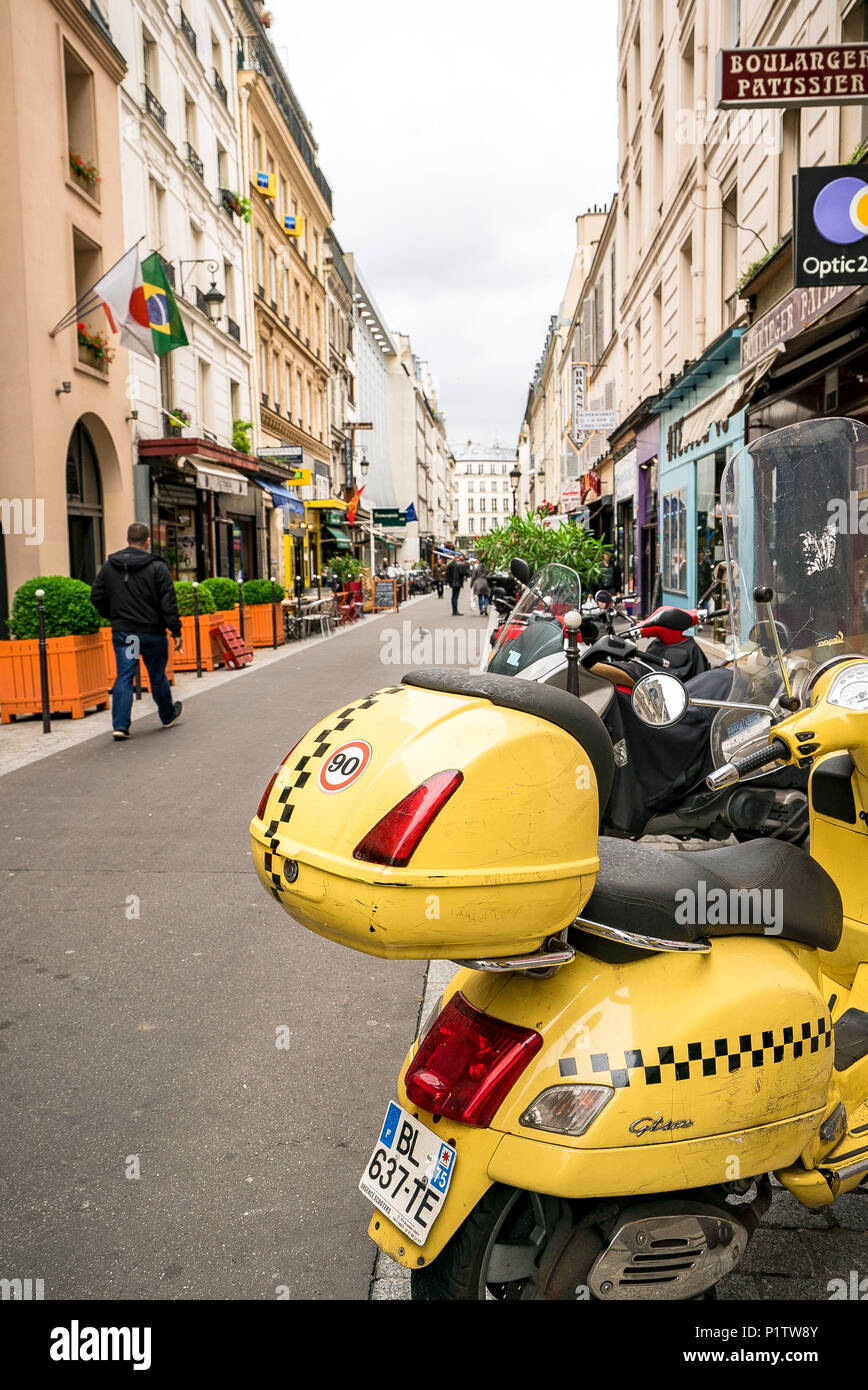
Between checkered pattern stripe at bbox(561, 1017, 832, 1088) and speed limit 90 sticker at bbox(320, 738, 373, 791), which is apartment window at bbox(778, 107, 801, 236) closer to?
checkered pattern stripe at bbox(561, 1017, 832, 1088)

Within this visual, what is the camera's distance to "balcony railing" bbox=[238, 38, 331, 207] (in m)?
26.8

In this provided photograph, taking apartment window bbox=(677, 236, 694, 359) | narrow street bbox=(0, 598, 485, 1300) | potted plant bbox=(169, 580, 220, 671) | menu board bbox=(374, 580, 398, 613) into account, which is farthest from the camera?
menu board bbox=(374, 580, 398, 613)

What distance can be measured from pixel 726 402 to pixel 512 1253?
38.5 ft

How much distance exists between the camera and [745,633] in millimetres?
2664

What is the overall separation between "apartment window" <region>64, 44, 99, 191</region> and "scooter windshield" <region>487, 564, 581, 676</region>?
13.9 meters

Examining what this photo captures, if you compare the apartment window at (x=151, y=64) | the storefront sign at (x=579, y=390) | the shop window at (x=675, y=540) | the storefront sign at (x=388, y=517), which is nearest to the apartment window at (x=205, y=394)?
the apartment window at (x=151, y=64)

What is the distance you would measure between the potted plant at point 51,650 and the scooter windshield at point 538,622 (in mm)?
5247

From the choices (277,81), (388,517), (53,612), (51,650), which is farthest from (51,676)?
(388,517)

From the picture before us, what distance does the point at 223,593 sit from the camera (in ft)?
53.7

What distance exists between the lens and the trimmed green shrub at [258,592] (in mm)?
18625

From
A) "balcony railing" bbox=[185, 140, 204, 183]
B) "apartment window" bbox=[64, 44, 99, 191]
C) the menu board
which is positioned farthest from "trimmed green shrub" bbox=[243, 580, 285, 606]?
the menu board

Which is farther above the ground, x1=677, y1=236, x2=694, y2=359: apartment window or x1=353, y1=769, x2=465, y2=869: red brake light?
x1=677, y1=236, x2=694, y2=359: apartment window

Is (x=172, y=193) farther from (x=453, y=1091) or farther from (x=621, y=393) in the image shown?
(x=453, y=1091)

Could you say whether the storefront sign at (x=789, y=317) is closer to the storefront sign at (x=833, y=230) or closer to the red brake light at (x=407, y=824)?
the storefront sign at (x=833, y=230)
